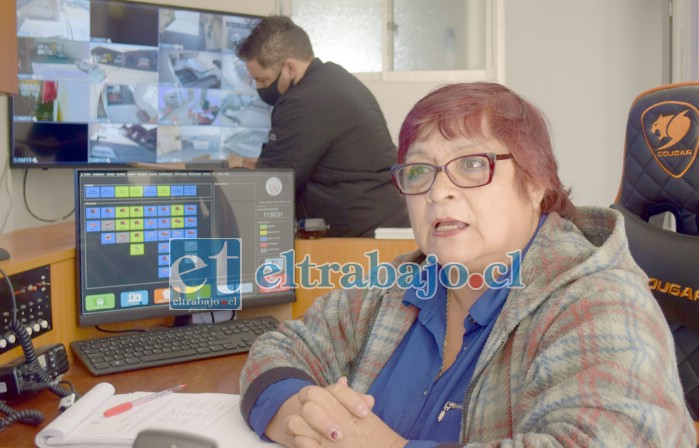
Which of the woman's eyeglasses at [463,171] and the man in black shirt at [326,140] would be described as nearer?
the woman's eyeglasses at [463,171]

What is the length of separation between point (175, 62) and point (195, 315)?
1695 millimetres

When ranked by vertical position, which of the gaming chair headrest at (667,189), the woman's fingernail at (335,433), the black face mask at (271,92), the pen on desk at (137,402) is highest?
the black face mask at (271,92)

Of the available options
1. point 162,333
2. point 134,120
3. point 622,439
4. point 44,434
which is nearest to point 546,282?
point 622,439

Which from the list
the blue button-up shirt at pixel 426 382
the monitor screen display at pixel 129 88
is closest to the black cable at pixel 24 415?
the blue button-up shirt at pixel 426 382

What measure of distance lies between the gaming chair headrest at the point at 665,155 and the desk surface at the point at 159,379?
32.1 inches

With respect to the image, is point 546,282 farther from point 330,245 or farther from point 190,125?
point 190,125

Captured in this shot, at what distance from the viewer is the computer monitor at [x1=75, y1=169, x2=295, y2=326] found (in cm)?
146

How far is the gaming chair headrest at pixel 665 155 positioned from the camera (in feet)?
3.86

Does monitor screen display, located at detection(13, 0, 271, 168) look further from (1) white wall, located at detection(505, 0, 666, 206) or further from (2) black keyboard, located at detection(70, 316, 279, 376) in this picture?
(1) white wall, located at detection(505, 0, 666, 206)

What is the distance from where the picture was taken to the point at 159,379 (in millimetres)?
1264

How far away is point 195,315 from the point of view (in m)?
1.63

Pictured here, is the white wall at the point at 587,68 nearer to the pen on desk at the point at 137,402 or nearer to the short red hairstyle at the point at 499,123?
the short red hairstyle at the point at 499,123

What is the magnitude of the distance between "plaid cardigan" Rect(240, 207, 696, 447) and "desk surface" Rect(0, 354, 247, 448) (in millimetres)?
124

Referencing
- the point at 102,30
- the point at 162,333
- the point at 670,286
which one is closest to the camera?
the point at 670,286
